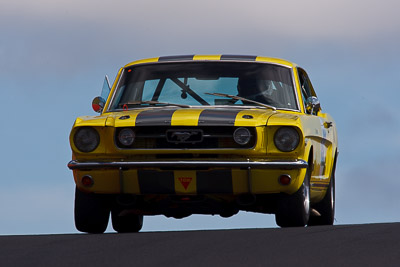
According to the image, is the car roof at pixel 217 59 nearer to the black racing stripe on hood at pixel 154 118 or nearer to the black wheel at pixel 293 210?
the black racing stripe on hood at pixel 154 118

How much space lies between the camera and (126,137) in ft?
29.6

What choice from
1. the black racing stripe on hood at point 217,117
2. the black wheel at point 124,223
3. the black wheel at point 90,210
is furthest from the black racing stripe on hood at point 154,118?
the black wheel at point 124,223

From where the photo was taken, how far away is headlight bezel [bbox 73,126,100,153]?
29.9ft

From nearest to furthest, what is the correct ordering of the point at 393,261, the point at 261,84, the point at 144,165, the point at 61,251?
the point at 393,261, the point at 61,251, the point at 144,165, the point at 261,84

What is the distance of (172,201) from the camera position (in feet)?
30.1

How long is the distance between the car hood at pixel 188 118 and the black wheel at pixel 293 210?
0.69 metres

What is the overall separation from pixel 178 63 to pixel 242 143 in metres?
1.88

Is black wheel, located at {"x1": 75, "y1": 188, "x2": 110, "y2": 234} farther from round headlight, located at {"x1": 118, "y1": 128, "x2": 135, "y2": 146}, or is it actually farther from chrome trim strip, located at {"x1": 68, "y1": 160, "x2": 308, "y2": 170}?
round headlight, located at {"x1": 118, "y1": 128, "x2": 135, "y2": 146}

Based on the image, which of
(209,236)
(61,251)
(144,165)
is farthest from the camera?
(144,165)

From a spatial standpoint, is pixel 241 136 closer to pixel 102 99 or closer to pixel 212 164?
pixel 212 164

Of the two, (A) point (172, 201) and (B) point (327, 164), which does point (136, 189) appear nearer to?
(A) point (172, 201)

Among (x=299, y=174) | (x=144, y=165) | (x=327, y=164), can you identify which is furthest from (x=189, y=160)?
(x=327, y=164)

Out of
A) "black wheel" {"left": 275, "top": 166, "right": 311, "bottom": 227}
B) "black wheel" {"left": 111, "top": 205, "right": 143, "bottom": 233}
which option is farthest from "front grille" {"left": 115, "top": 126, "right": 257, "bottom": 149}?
"black wheel" {"left": 111, "top": 205, "right": 143, "bottom": 233}

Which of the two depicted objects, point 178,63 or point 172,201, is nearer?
point 172,201
